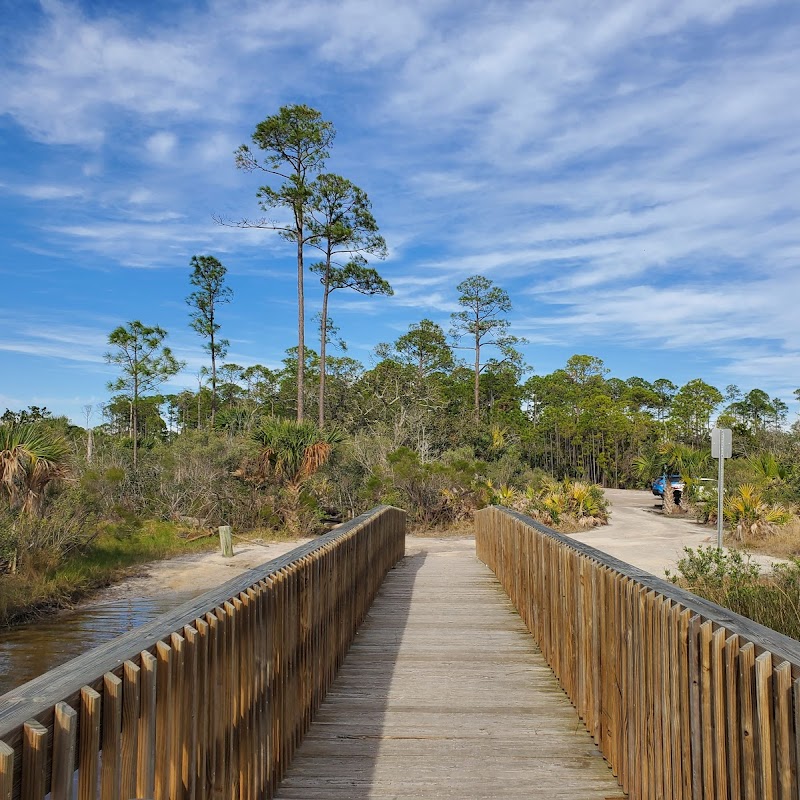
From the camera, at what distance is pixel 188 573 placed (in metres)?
15.7

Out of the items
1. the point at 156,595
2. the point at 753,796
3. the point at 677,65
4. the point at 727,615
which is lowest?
the point at 156,595

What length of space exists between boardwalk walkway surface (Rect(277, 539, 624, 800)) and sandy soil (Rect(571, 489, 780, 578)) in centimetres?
689

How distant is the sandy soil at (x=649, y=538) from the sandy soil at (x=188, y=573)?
305 inches

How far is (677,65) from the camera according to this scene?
45.0 ft

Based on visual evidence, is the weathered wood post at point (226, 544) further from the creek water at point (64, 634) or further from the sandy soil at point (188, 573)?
the creek water at point (64, 634)

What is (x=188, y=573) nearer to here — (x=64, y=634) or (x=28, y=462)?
(x=28, y=462)

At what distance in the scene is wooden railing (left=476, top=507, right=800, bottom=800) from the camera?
1896 millimetres

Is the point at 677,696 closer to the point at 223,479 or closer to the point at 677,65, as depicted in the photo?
the point at 677,65

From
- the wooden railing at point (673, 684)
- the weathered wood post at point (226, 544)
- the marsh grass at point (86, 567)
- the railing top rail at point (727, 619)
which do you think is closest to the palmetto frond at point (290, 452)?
the marsh grass at point (86, 567)

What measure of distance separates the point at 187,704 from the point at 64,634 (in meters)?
10.5

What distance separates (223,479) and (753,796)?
21.1 m

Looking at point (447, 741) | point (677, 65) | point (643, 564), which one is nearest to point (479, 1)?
point (677, 65)

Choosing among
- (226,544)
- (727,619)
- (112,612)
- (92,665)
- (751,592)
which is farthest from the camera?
(226,544)

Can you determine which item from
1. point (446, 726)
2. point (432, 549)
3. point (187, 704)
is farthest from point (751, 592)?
point (432, 549)
